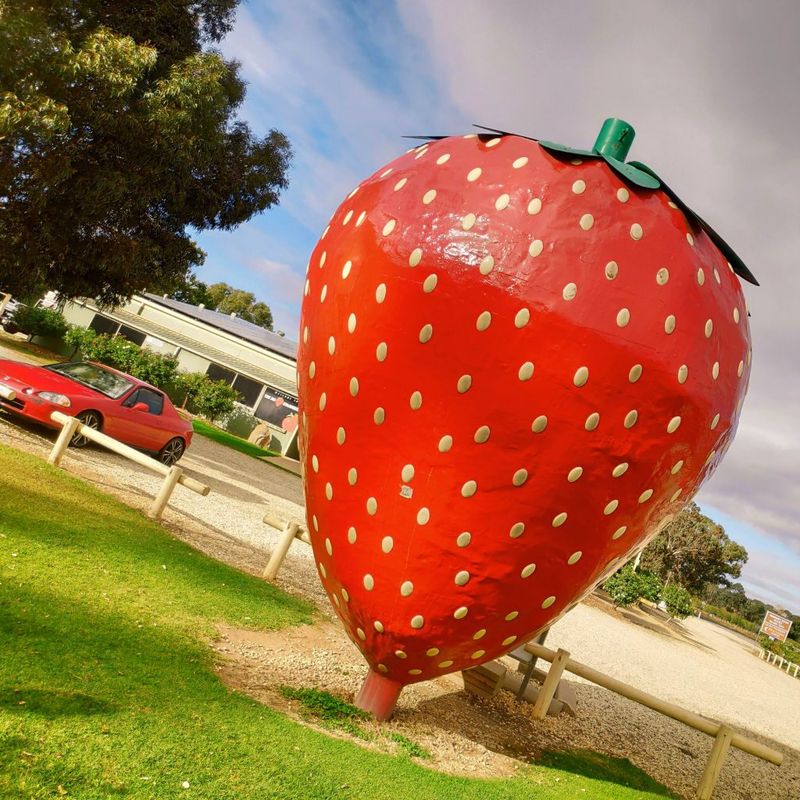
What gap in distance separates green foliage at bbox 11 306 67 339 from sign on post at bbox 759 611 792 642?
36063 mm

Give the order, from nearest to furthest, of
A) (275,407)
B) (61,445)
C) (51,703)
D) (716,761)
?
(51,703)
(716,761)
(61,445)
(275,407)

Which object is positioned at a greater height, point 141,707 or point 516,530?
point 516,530

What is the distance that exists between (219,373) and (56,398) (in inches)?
852

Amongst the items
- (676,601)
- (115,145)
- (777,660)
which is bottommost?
(777,660)

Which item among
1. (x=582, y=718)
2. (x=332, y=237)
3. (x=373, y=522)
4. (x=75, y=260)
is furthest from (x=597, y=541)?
(x=75, y=260)

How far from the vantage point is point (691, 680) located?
13.1 meters

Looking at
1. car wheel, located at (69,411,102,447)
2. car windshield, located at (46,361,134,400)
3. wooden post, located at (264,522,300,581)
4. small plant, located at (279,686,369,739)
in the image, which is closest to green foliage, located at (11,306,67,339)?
car windshield, located at (46,361,134,400)

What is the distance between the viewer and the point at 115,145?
11.4 m

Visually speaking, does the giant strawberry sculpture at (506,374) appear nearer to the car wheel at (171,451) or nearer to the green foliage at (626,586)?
the car wheel at (171,451)

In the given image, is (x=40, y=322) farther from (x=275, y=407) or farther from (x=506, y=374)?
(x=506, y=374)

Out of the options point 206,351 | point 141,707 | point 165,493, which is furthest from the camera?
point 206,351

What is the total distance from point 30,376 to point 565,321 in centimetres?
849

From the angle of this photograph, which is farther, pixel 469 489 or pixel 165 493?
pixel 165 493

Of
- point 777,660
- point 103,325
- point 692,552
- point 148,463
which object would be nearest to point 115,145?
point 148,463
